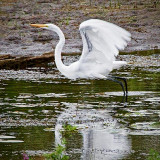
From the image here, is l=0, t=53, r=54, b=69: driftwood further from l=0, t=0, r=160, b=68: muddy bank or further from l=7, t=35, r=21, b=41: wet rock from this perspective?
l=7, t=35, r=21, b=41: wet rock

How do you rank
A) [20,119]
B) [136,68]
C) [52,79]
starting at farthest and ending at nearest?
[136,68] < [52,79] < [20,119]

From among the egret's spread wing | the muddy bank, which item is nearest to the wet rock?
the muddy bank

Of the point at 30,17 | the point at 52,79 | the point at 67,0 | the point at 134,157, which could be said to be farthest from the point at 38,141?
the point at 67,0

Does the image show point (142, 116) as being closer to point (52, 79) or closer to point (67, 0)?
point (52, 79)

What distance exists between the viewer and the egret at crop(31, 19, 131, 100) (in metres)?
10.1

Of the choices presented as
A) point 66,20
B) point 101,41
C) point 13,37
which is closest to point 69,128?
point 101,41

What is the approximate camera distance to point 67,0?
87.0ft

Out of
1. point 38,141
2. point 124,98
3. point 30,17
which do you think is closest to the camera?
point 38,141

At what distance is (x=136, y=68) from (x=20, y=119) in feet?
22.6

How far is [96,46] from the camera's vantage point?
10945 mm

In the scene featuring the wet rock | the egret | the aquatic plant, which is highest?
the wet rock

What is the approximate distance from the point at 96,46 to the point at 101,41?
32cm

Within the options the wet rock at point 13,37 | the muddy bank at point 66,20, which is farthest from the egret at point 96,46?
the wet rock at point 13,37

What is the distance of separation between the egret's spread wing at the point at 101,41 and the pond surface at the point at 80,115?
2.37ft
